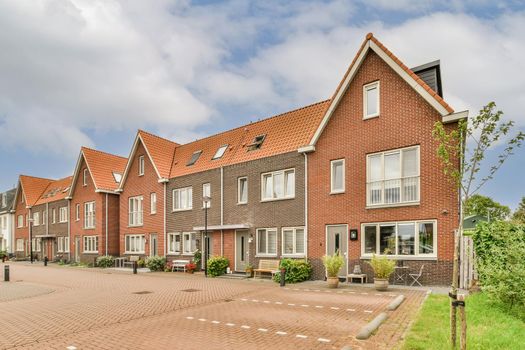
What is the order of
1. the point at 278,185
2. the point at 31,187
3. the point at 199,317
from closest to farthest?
the point at 199,317
the point at 278,185
the point at 31,187

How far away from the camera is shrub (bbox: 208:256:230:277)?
77.2 ft

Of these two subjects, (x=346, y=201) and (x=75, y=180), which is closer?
(x=346, y=201)

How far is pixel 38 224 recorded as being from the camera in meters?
48.4

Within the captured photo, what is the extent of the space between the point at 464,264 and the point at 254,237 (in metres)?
11.3

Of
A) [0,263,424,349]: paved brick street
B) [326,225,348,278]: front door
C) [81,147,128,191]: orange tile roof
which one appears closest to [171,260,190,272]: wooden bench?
[0,263,424,349]: paved brick street

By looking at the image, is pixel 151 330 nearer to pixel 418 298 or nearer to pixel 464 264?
pixel 418 298

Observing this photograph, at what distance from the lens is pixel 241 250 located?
24.4 meters

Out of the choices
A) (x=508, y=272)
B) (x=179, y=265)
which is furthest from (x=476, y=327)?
(x=179, y=265)

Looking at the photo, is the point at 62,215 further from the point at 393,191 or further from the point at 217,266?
the point at 393,191

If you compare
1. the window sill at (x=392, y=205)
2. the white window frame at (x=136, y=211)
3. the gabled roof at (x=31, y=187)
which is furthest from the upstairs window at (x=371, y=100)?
the gabled roof at (x=31, y=187)

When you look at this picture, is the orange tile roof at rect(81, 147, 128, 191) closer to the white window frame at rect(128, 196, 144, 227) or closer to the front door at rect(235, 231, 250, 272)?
the white window frame at rect(128, 196, 144, 227)

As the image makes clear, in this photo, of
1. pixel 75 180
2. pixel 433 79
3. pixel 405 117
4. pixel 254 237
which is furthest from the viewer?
pixel 75 180

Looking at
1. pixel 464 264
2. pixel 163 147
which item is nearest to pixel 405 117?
pixel 464 264

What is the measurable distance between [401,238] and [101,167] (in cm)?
3097
